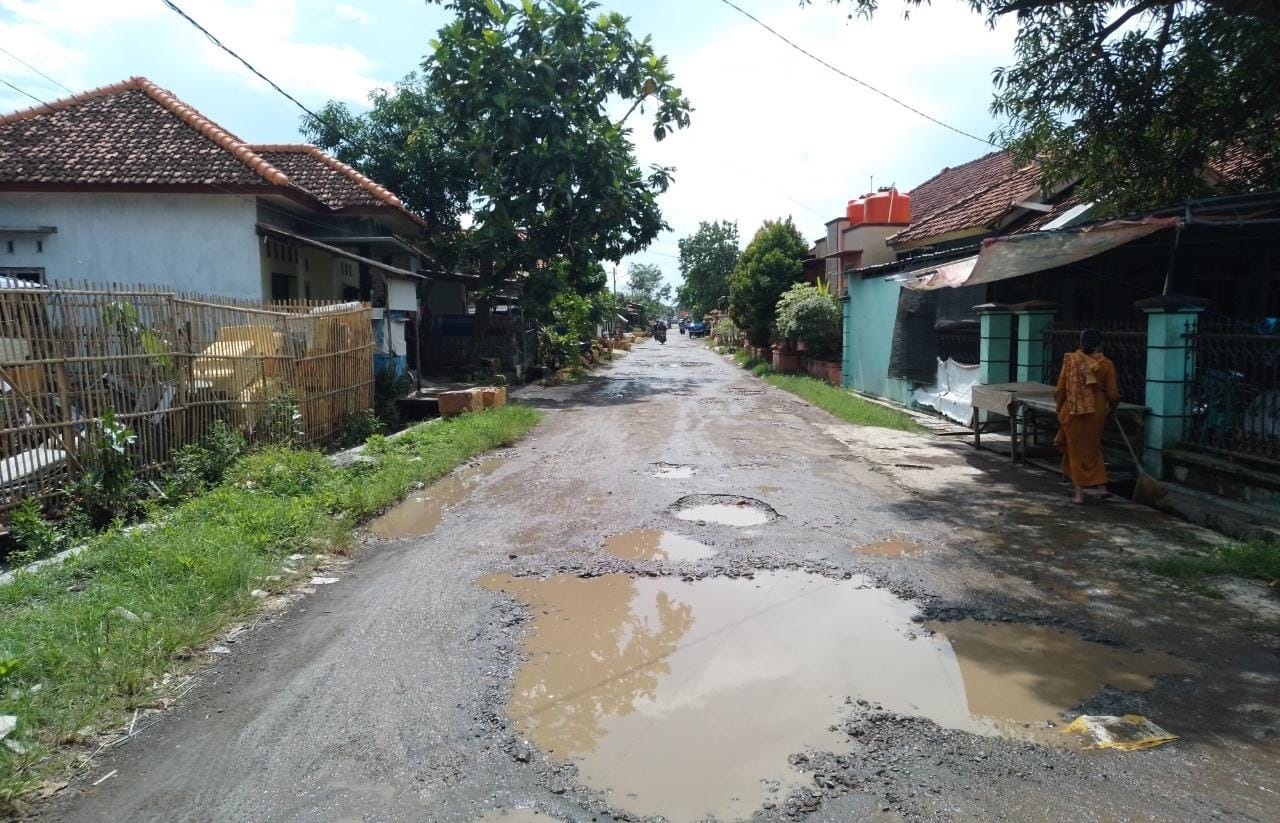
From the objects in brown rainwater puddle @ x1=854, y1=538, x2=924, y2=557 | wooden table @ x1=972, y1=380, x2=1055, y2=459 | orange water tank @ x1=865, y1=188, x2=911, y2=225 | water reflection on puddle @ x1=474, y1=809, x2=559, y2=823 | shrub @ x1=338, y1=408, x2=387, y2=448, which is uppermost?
orange water tank @ x1=865, y1=188, x2=911, y2=225

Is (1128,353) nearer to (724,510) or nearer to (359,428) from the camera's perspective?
(724,510)

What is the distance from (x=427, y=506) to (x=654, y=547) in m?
2.79

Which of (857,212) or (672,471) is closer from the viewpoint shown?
(672,471)

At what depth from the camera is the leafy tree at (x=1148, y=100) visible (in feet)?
27.9

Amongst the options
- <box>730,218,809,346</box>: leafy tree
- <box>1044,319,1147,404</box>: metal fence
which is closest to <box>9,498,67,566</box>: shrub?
<box>1044,319,1147,404</box>: metal fence

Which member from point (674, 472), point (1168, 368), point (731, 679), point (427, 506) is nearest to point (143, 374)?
point (427, 506)

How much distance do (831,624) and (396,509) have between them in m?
4.68

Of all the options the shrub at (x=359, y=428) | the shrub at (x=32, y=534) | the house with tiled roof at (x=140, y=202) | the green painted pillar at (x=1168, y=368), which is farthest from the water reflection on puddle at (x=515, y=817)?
the house with tiled roof at (x=140, y=202)

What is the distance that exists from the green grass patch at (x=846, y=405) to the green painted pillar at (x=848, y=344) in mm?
399

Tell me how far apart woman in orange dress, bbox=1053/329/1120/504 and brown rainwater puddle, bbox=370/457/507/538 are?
237 inches

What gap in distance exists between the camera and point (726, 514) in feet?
24.6

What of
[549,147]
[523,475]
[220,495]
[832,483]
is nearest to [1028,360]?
[832,483]

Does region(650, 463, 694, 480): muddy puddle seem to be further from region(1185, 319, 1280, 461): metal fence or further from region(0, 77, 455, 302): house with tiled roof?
region(0, 77, 455, 302): house with tiled roof

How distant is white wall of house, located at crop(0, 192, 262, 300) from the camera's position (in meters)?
14.5
